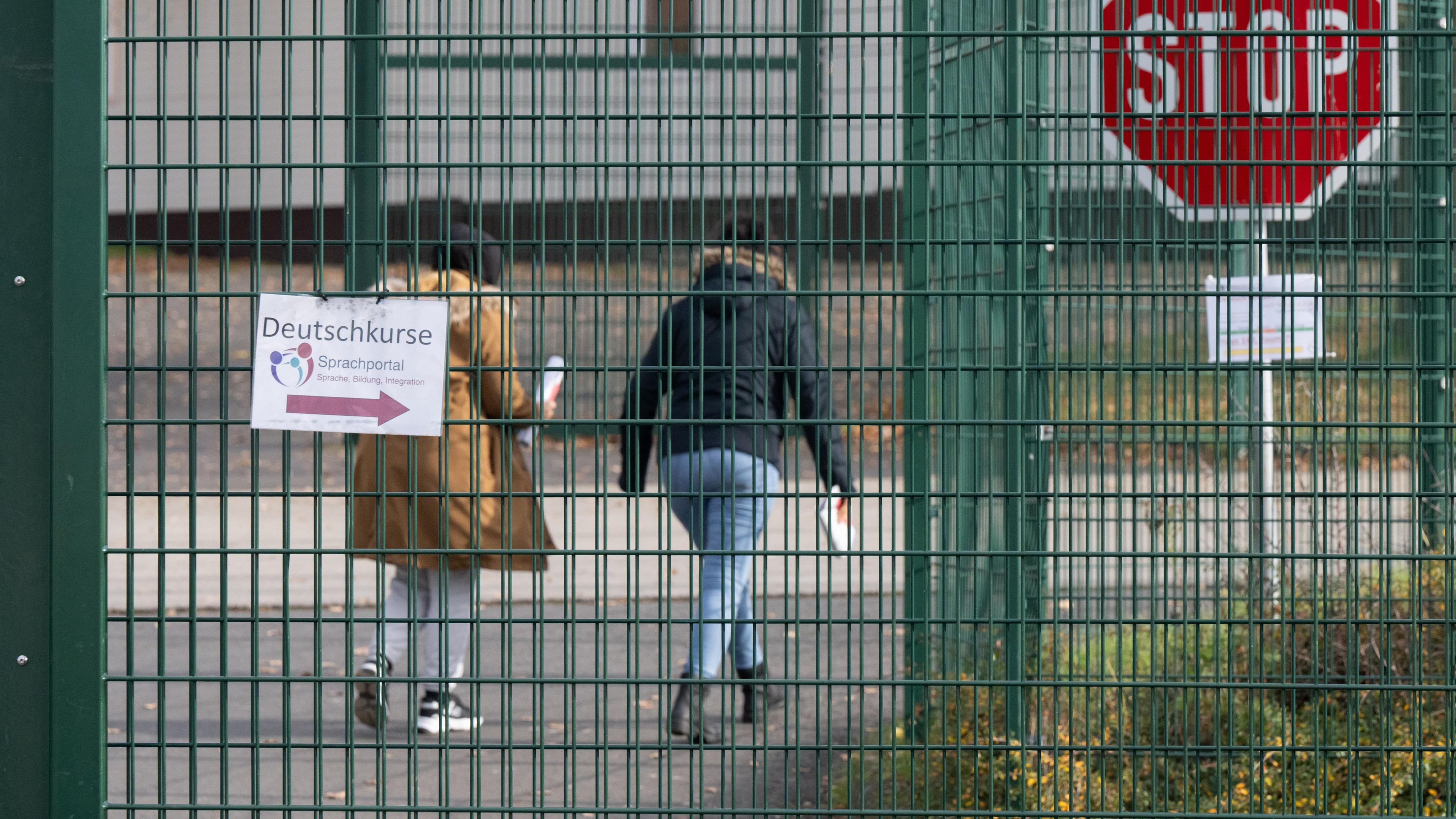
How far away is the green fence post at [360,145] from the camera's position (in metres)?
2.71

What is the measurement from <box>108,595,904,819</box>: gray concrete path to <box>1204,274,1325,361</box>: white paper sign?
828 millimetres

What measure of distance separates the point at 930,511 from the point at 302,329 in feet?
9.68

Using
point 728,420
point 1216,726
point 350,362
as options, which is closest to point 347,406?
point 350,362

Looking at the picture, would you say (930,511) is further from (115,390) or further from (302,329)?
(115,390)

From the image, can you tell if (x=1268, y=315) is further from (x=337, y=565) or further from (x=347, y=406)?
(x=337, y=565)

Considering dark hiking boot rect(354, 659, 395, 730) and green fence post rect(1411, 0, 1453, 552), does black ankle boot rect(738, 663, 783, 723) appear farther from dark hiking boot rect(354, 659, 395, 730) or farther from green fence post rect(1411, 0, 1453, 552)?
green fence post rect(1411, 0, 1453, 552)

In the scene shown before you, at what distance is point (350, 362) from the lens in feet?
9.03

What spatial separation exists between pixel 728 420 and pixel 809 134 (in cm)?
73

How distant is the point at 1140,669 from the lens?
5.07 metres

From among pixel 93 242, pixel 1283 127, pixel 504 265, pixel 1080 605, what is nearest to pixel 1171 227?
pixel 1080 605

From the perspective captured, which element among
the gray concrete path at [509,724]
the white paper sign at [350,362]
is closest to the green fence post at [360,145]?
the white paper sign at [350,362]

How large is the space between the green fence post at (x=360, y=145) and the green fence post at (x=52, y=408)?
1.53ft

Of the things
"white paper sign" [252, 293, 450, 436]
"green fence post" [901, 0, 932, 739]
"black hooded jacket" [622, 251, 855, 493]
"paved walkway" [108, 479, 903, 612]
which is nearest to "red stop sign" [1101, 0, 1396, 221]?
"green fence post" [901, 0, 932, 739]

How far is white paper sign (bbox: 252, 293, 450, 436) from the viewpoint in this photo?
2.73 m
